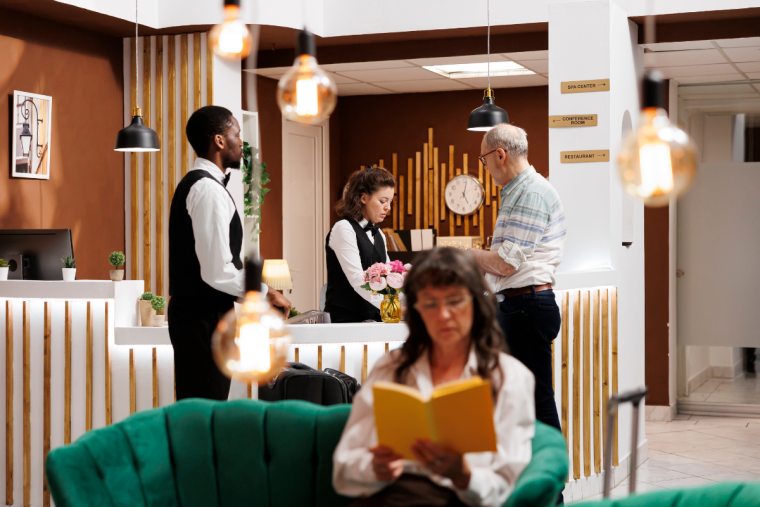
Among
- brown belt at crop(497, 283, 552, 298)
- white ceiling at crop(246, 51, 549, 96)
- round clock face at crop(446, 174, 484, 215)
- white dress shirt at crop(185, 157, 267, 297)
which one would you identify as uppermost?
white ceiling at crop(246, 51, 549, 96)

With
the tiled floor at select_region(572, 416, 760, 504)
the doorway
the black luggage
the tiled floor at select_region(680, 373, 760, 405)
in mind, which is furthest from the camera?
the doorway

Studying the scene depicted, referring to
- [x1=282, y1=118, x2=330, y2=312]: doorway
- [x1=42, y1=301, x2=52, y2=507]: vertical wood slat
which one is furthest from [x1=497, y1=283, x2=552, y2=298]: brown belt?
[x1=282, y1=118, x2=330, y2=312]: doorway

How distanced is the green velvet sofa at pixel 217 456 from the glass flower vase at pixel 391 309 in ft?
4.72

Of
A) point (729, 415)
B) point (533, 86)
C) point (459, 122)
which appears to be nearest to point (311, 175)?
point (459, 122)

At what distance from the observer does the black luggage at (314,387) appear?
3551mm

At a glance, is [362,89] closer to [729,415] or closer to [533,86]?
[533,86]

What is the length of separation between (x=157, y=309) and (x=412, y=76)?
429 centimetres

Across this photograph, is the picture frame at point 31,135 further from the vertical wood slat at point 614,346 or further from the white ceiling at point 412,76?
the vertical wood slat at point 614,346

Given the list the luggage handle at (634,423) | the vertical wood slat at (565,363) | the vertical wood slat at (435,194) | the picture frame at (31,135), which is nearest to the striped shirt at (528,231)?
the vertical wood slat at (565,363)

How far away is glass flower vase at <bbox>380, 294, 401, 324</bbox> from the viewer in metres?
3.98

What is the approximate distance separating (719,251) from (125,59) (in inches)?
201

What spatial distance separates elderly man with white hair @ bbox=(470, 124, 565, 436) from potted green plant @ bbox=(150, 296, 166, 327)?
1.59 m

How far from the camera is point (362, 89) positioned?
8656 mm

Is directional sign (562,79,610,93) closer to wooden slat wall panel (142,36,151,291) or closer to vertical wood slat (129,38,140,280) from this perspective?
wooden slat wall panel (142,36,151,291)
